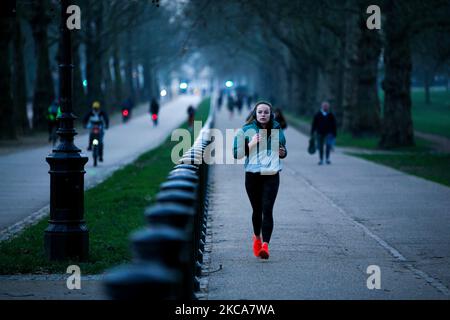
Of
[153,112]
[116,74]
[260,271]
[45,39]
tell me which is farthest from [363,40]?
[116,74]

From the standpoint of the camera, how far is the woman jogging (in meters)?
11.7

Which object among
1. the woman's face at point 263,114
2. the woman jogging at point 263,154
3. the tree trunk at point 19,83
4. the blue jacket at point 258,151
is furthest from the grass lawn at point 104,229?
the tree trunk at point 19,83

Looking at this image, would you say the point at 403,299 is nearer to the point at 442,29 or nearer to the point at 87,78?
the point at 442,29

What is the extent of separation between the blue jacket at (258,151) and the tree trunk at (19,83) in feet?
120

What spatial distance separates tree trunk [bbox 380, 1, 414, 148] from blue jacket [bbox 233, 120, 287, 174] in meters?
24.6

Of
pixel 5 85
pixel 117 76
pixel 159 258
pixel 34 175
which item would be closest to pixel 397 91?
pixel 5 85

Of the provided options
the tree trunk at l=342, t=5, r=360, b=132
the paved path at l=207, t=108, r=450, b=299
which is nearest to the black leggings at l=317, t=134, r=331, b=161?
the paved path at l=207, t=108, r=450, b=299


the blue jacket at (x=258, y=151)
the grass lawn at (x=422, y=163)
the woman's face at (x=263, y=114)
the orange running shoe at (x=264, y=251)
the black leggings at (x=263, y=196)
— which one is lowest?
the grass lawn at (x=422, y=163)

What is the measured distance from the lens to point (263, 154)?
38.6ft

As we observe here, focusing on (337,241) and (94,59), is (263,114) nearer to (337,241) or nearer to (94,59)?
(337,241)

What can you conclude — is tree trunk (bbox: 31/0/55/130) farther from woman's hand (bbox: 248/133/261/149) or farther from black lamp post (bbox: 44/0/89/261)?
woman's hand (bbox: 248/133/261/149)

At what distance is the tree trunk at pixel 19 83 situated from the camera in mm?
47812

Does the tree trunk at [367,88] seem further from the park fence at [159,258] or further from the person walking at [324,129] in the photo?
the park fence at [159,258]

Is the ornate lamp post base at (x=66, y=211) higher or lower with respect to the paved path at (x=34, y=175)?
higher
